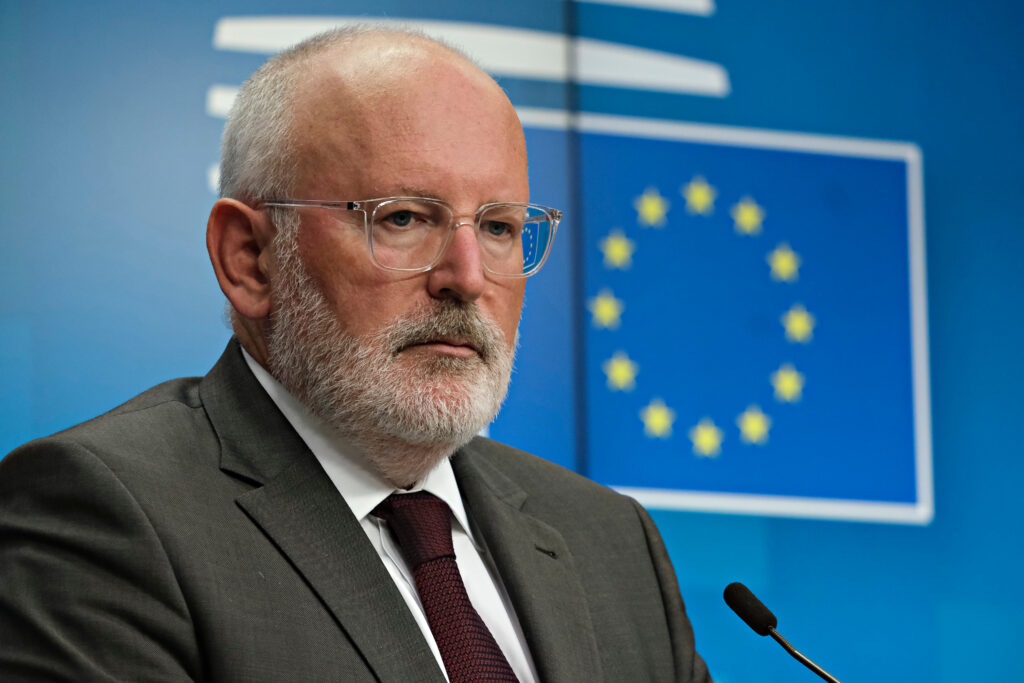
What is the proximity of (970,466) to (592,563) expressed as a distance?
186 centimetres

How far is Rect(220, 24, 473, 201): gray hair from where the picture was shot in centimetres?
176

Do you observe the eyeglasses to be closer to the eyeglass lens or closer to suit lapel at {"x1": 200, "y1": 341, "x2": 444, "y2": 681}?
the eyeglass lens

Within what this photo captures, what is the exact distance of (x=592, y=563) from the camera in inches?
77.1

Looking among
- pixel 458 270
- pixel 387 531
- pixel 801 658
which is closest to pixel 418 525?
pixel 387 531

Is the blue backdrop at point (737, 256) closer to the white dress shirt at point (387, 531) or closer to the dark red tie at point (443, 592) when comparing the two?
the white dress shirt at point (387, 531)

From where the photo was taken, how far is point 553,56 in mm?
3207

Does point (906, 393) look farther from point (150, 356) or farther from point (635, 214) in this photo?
point (150, 356)

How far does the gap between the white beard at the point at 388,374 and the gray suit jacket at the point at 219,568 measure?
8cm

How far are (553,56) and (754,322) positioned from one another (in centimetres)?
99

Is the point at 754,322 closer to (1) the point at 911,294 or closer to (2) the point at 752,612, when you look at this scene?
(1) the point at 911,294

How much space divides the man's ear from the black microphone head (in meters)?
0.89

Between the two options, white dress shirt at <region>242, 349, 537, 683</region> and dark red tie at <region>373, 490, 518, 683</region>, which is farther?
white dress shirt at <region>242, 349, 537, 683</region>

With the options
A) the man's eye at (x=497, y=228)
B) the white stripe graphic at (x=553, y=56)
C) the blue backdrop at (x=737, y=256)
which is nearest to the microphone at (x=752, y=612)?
the man's eye at (x=497, y=228)

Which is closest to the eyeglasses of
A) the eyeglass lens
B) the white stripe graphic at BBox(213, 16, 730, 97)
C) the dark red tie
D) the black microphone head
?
the eyeglass lens
